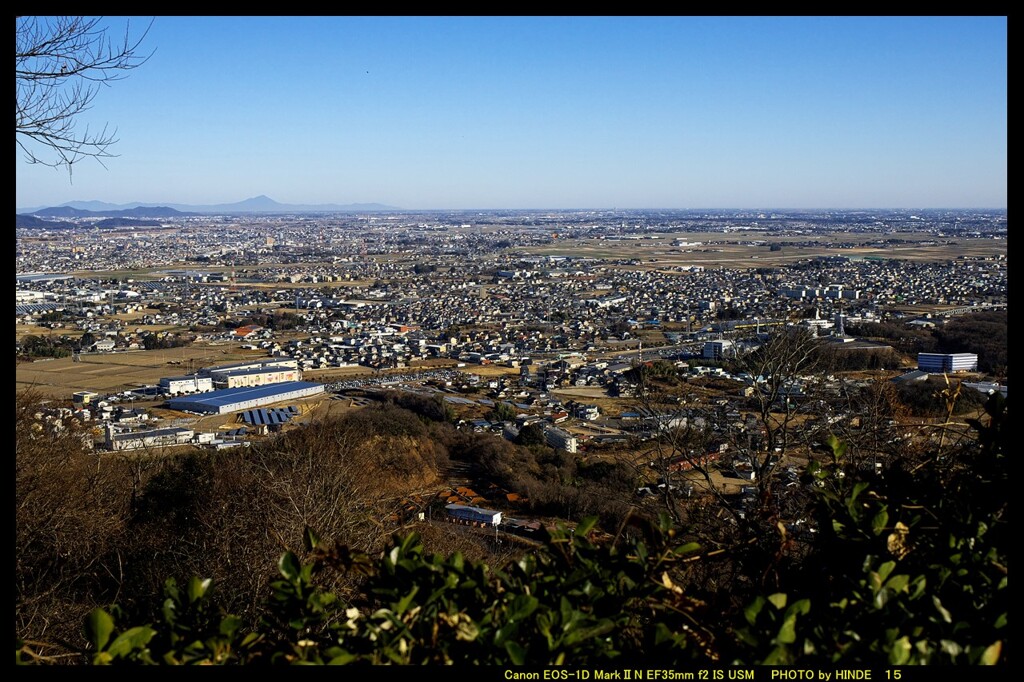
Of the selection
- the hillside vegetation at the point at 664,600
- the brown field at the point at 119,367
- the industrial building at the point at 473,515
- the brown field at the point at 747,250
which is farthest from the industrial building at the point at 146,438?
the brown field at the point at 747,250

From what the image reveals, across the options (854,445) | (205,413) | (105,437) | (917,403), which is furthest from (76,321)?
(854,445)

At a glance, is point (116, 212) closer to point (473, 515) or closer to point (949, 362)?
point (949, 362)

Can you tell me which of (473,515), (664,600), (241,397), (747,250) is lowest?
(473,515)

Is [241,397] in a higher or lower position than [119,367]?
lower

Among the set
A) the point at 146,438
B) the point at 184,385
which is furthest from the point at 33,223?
the point at 146,438

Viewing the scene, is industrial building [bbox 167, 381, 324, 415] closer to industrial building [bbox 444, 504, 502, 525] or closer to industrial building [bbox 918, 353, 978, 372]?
industrial building [bbox 444, 504, 502, 525]

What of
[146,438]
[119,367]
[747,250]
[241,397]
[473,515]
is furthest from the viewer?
[747,250]

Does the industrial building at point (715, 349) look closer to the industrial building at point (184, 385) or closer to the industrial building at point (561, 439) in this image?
the industrial building at point (561, 439)

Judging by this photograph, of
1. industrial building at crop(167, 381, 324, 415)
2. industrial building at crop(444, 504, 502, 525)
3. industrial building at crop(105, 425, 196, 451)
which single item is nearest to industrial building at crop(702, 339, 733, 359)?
industrial building at crop(167, 381, 324, 415)
